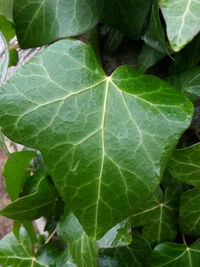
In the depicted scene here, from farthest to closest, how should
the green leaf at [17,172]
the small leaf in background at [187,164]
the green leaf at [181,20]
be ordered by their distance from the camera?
the green leaf at [17,172]
the small leaf in background at [187,164]
the green leaf at [181,20]

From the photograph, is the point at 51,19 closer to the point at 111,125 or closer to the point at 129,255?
the point at 111,125

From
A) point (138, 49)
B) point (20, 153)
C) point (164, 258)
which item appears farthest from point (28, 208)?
point (138, 49)

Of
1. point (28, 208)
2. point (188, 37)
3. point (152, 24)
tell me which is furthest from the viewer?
point (28, 208)

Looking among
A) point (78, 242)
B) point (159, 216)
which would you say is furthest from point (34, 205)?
point (159, 216)

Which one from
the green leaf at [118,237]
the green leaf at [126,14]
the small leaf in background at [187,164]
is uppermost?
the green leaf at [126,14]

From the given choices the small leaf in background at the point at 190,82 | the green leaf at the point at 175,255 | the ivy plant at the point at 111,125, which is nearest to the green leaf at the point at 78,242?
the ivy plant at the point at 111,125

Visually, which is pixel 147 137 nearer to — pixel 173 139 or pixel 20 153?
pixel 173 139

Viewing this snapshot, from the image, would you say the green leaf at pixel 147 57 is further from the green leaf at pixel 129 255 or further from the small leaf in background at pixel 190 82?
the green leaf at pixel 129 255

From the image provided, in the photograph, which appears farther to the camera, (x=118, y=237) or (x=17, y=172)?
(x=17, y=172)
